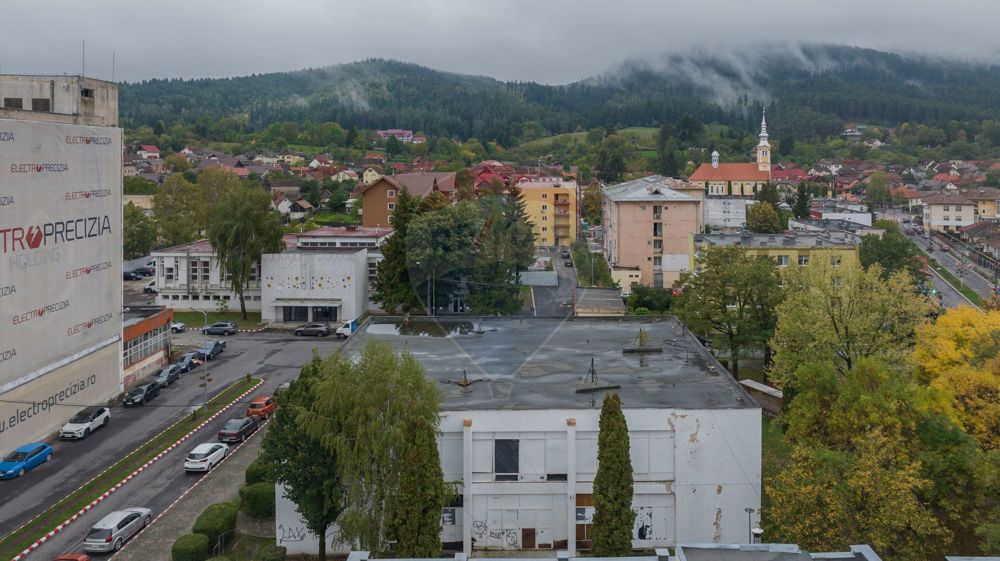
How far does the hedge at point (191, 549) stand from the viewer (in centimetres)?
1395

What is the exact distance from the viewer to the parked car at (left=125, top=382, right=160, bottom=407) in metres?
23.1

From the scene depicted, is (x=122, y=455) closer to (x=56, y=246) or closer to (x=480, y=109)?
(x=56, y=246)

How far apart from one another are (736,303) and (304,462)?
14.6 m

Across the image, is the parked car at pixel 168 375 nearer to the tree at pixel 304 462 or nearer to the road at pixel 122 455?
the road at pixel 122 455

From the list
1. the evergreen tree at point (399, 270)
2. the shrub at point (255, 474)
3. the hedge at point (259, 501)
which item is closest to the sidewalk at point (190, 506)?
the shrub at point (255, 474)

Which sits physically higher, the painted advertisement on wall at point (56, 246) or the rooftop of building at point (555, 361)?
the painted advertisement on wall at point (56, 246)

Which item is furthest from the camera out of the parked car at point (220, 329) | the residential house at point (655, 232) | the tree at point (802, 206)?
the tree at point (802, 206)

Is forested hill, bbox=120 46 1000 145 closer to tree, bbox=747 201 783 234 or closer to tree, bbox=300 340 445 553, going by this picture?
tree, bbox=747 201 783 234

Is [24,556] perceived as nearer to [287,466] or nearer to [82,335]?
[287,466]

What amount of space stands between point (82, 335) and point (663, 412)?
1487cm

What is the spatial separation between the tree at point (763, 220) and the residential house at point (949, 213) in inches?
955

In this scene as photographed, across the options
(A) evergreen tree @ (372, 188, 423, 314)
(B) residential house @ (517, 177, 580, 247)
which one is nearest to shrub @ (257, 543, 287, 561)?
(A) evergreen tree @ (372, 188, 423, 314)

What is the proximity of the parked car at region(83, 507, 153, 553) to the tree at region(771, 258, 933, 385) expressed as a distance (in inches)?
527

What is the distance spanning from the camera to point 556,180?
2105 inches
